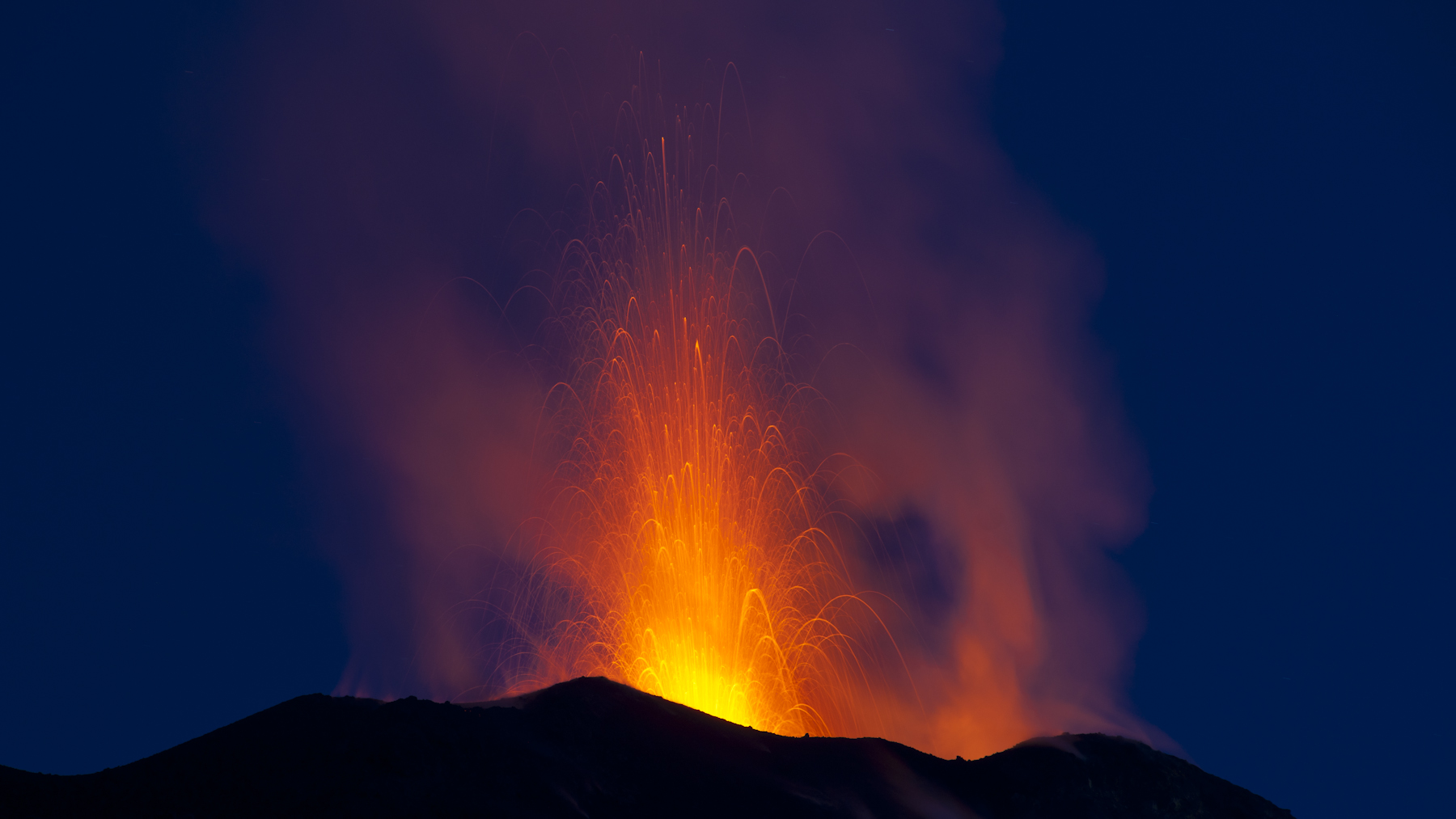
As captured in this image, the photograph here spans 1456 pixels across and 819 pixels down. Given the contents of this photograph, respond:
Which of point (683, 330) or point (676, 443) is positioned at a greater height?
point (683, 330)

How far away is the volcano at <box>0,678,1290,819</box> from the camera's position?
52.8 ft

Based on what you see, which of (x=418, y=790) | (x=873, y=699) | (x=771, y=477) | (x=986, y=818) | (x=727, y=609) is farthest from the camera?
(x=873, y=699)

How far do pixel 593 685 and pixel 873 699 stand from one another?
530 inches

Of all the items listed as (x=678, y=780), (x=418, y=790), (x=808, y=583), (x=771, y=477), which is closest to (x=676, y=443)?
(x=771, y=477)

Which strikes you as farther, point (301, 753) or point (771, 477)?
point (771, 477)

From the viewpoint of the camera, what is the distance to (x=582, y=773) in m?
17.5

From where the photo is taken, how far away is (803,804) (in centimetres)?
1775

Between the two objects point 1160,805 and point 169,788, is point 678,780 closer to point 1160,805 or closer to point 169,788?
point 169,788

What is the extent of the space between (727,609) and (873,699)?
277 inches

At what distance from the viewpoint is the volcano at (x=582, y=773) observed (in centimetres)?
1609

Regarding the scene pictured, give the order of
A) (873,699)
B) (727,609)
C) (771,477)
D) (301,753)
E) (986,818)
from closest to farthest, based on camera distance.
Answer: (301,753) → (986,818) → (727,609) → (771,477) → (873,699)

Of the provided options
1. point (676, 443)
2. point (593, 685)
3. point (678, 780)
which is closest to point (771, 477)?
point (676, 443)

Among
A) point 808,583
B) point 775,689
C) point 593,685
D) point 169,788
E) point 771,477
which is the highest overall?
point 771,477

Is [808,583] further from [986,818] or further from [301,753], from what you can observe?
[301,753]
